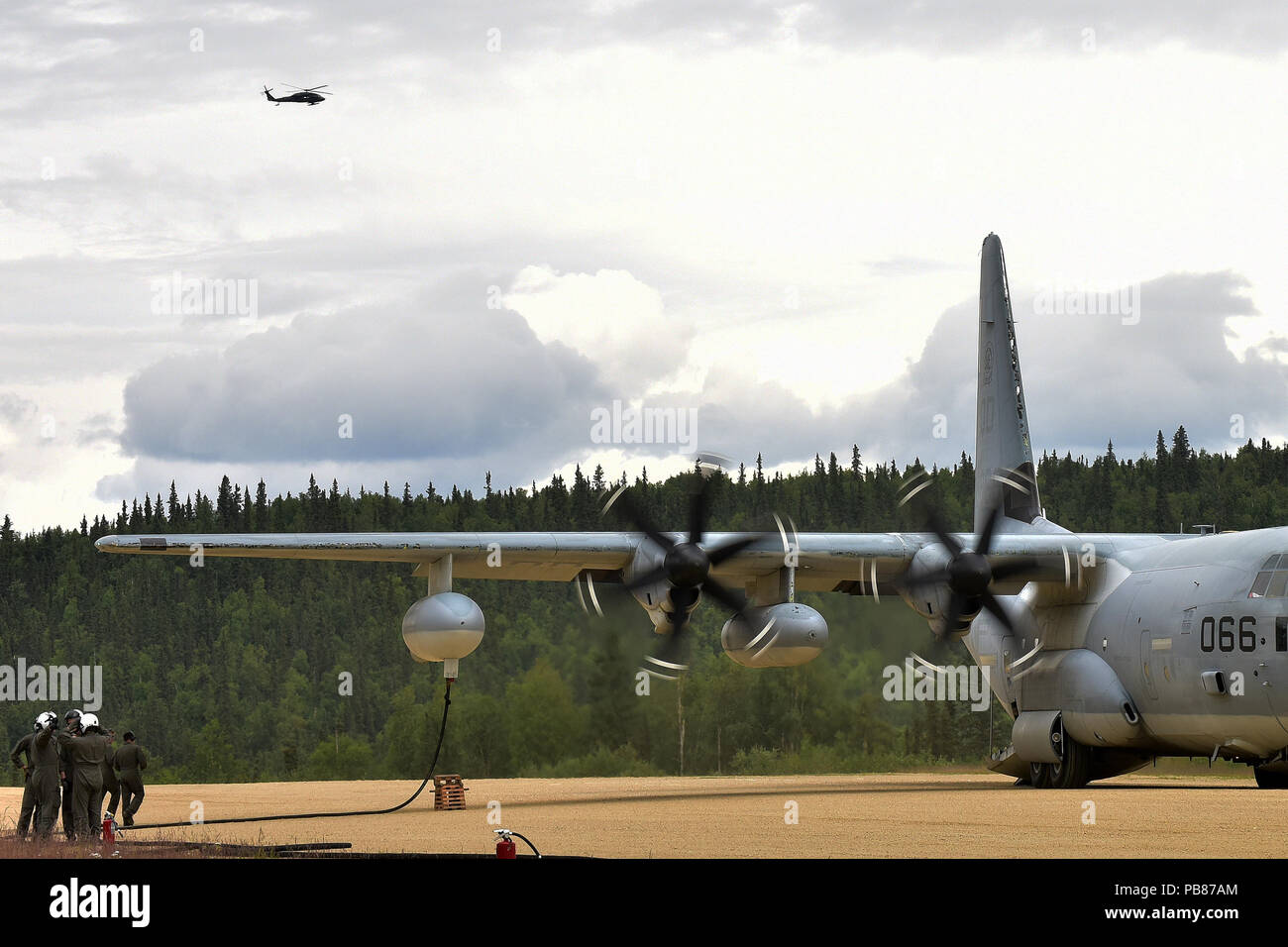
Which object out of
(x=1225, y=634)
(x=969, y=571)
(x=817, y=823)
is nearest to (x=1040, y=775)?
(x=969, y=571)

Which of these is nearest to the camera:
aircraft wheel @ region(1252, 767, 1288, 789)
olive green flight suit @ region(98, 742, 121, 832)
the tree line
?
olive green flight suit @ region(98, 742, 121, 832)

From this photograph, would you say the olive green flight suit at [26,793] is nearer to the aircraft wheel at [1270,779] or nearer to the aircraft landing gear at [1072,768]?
the aircraft landing gear at [1072,768]

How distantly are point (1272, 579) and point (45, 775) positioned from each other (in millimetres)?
20303

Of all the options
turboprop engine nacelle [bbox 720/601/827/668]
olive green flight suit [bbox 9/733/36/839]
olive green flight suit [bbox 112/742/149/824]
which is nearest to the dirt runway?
olive green flight suit [bbox 112/742/149/824]

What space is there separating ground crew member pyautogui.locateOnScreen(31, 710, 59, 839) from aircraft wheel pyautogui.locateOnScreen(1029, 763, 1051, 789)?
19.9 m

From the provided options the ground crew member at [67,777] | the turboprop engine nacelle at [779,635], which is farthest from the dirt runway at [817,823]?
the turboprop engine nacelle at [779,635]

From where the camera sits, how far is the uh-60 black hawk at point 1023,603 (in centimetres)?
2727

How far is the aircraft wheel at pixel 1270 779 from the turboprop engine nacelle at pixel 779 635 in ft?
29.1

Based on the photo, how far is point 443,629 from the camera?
28.3 meters

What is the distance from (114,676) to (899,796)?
11245cm

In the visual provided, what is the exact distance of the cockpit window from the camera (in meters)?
26.2

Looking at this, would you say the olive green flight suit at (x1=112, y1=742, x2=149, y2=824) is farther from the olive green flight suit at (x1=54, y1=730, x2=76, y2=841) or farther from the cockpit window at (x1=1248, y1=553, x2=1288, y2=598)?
the cockpit window at (x1=1248, y1=553, x2=1288, y2=598)

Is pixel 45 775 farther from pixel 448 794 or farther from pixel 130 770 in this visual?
pixel 448 794

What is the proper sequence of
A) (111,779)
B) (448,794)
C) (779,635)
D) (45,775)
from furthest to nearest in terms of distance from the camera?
(779,635) < (448,794) < (111,779) < (45,775)
